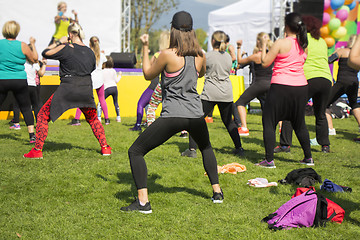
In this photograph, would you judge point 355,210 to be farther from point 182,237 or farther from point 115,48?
point 115,48

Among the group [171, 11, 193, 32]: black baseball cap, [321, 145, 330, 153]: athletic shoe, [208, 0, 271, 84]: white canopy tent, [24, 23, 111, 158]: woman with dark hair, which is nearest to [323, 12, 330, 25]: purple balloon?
[208, 0, 271, 84]: white canopy tent

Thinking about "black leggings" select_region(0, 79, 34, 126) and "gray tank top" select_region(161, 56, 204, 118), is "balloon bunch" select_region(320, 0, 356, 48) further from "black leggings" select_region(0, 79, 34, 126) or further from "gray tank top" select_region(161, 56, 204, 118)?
"gray tank top" select_region(161, 56, 204, 118)

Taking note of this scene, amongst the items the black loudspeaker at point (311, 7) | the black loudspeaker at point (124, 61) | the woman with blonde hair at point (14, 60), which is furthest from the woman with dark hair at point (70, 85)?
the black loudspeaker at point (311, 7)

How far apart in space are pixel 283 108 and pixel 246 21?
13885mm

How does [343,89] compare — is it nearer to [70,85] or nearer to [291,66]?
[291,66]

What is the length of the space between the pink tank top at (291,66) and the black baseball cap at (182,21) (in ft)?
7.16

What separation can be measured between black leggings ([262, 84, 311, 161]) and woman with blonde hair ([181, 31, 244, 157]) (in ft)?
3.06

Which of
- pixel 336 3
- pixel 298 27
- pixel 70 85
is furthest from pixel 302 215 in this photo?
pixel 336 3

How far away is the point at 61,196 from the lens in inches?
187

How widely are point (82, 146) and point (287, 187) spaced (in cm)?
387

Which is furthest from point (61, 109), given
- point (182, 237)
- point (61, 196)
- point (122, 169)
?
point (182, 237)

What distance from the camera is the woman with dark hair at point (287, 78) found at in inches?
230

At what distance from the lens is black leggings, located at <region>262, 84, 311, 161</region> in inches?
234

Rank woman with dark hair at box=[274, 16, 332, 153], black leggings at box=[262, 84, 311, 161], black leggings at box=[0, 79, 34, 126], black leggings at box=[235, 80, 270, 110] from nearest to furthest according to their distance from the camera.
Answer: black leggings at box=[262, 84, 311, 161], woman with dark hair at box=[274, 16, 332, 153], black leggings at box=[0, 79, 34, 126], black leggings at box=[235, 80, 270, 110]
